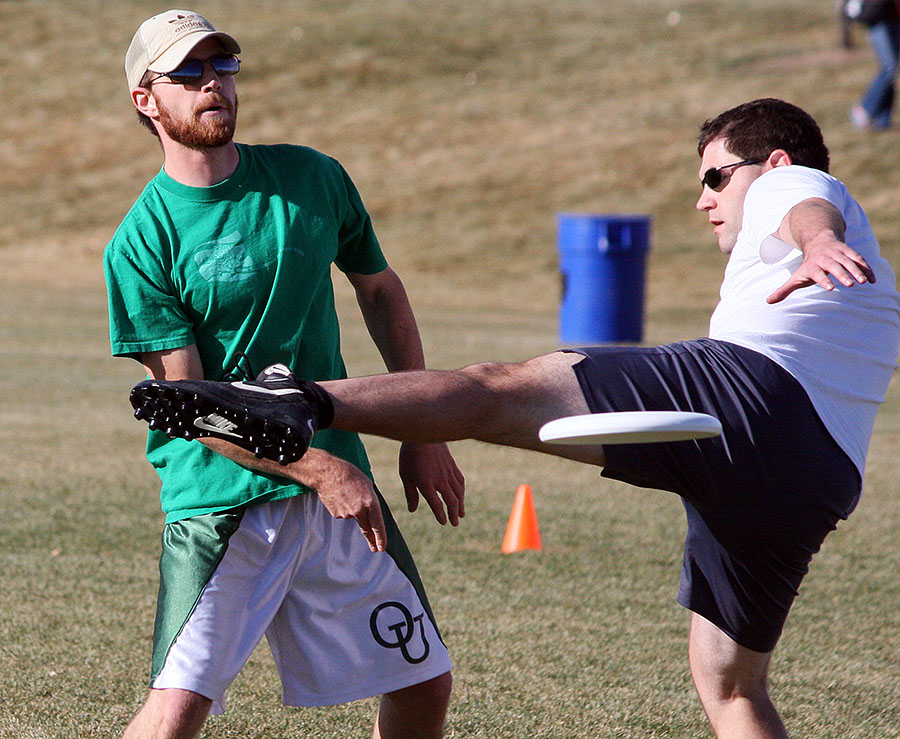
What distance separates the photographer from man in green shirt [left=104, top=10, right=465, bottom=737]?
309 centimetres

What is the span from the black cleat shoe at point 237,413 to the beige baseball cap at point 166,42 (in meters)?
0.92

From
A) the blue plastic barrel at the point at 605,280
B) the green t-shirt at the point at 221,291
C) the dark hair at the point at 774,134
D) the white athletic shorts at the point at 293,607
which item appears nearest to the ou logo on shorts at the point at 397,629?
the white athletic shorts at the point at 293,607

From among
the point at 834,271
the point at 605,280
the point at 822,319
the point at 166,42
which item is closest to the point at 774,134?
the point at 822,319

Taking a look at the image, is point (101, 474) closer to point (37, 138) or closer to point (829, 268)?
point (829, 268)

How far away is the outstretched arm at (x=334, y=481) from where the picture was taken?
116 inches

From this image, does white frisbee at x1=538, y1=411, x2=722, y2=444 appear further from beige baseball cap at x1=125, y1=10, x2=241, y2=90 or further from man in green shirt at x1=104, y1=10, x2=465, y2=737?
beige baseball cap at x1=125, y1=10, x2=241, y2=90

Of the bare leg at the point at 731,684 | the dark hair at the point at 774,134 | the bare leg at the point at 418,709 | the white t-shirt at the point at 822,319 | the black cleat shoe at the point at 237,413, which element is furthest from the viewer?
the dark hair at the point at 774,134

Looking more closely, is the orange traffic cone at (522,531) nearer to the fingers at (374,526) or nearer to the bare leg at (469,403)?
the bare leg at (469,403)

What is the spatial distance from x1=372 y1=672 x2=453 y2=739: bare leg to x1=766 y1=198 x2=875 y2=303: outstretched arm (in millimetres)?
1234

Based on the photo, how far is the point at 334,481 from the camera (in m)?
2.97

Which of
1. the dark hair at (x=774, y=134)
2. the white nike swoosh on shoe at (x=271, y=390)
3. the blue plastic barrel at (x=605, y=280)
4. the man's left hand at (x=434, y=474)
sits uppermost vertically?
the dark hair at (x=774, y=134)

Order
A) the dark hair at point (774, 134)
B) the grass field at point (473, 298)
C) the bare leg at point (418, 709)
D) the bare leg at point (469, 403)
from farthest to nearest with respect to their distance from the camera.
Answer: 1. the grass field at point (473, 298)
2. the dark hair at point (774, 134)
3. the bare leg at point (418, 709)
4. the bare leg at point (469, 403)

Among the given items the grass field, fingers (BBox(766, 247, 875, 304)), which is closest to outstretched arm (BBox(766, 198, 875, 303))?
fingers (BBox(766, 247, 875, 304))

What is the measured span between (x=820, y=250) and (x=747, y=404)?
43 centimetres
